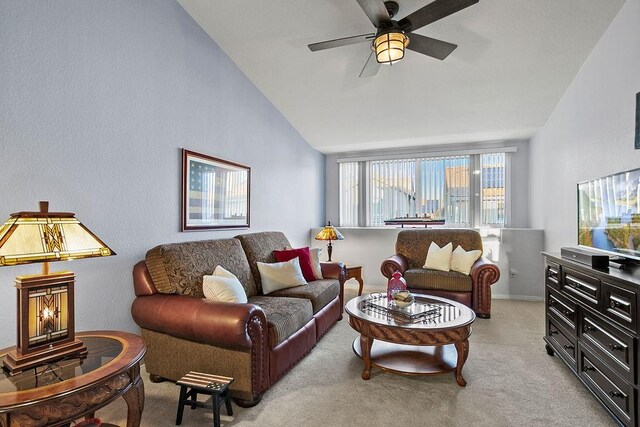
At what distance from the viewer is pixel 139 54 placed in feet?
8.59

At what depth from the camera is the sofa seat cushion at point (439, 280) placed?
3975 millimetres

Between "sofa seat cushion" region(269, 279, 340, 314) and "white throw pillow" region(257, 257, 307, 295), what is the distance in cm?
5

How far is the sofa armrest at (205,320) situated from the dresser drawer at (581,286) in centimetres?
214

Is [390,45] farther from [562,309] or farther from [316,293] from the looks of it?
[562,309]

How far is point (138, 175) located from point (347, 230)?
12.3ft

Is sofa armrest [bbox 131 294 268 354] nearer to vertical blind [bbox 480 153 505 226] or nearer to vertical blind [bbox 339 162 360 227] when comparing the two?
vertical blind [bbox 339 162 360 227]

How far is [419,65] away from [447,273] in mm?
2467

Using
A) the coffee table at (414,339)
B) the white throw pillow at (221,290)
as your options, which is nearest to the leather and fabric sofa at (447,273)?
the coffee table at (414,339)

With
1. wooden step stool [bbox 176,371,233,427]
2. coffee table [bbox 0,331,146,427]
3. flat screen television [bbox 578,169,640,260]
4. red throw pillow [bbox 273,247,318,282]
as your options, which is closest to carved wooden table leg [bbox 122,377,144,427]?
coffee table [bbox 0,331,146,427]

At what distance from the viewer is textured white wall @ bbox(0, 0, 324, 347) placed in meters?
1.87

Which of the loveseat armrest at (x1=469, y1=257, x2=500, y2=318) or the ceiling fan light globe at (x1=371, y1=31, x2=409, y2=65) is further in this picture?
the loveseat armrest at (x1=469, y1=257, x2=500, y2=318)

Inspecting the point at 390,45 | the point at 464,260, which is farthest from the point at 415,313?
the point at 390,45

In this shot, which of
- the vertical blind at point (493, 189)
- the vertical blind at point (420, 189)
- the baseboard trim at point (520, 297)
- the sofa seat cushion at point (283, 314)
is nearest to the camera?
the sofa seat cushion at point (283, 314)

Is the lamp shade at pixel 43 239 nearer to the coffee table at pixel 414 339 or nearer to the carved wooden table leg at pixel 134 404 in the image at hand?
the carved wooden table leg at pixel 134 404
